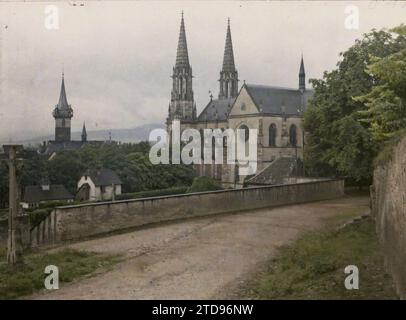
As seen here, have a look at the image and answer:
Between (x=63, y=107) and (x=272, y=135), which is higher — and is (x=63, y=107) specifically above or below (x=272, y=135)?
above

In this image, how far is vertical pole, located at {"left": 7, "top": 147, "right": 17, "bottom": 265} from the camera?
1010 cm

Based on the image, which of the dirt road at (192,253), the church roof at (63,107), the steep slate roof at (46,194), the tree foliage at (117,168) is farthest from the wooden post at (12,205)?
the tree foliage at (117,168)

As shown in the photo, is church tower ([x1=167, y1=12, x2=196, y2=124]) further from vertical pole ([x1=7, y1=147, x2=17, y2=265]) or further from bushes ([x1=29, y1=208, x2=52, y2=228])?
vertical pole ([x1=7, y1=147, x2=17, y2=265])

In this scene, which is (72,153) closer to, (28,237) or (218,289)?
(28,237)

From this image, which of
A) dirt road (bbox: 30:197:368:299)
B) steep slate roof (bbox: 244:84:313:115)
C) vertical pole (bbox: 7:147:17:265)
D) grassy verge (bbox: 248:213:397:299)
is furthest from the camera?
steep slate roof (bbox: 244:84:313:115)

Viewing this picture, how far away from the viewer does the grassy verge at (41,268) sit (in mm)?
8906

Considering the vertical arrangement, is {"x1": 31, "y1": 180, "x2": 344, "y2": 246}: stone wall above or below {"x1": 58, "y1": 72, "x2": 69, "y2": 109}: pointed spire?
below

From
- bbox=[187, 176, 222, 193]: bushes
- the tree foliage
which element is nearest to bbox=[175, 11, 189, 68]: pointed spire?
the tree foliage

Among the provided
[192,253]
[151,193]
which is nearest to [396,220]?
[192,253]

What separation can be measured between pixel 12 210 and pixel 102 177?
24.3 m

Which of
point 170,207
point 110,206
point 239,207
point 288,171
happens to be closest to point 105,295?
point 110,206

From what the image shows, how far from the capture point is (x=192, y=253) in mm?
11375

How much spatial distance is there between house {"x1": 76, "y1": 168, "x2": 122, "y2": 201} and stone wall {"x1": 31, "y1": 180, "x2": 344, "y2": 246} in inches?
606

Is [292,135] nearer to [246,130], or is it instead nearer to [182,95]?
[246,130]
